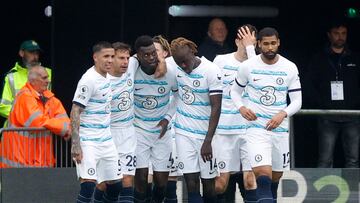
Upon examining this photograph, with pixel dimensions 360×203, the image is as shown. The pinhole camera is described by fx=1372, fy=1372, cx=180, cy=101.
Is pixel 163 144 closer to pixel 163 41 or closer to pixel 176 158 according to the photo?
pixel 176 158

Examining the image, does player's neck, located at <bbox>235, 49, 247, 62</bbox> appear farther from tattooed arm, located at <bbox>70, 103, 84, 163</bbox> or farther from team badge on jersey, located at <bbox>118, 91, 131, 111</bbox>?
tattooed arm, located at <bbox>70, 103, 84, 163</bbox>

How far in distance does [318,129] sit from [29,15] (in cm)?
548

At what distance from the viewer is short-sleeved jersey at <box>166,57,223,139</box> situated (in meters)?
15.5

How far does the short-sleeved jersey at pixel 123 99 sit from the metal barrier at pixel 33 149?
1.49 metres

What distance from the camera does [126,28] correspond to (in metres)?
18.0

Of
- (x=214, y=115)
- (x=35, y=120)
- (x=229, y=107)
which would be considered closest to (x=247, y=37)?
(x=229, y=107)

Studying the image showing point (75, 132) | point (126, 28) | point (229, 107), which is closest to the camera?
point (75, 132)

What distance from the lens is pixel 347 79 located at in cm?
1820

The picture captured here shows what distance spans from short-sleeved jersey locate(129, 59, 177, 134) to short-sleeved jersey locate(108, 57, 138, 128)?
4.6 inches

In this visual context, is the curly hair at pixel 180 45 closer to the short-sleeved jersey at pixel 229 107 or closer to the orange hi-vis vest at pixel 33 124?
the short-sleeved jersey at pixel 229 107

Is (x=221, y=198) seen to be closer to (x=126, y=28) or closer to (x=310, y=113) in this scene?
(x=310, y=113)

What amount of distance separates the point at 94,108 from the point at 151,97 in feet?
2.62

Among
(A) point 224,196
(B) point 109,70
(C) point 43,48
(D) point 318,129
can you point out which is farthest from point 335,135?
(C) point 43,48

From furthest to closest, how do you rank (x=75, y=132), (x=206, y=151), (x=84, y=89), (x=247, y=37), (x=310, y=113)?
(x=310, y=113)
(x=247, y=37)
(x=206, y=151)
(x=84, y=89)
(x=75, y=132)
